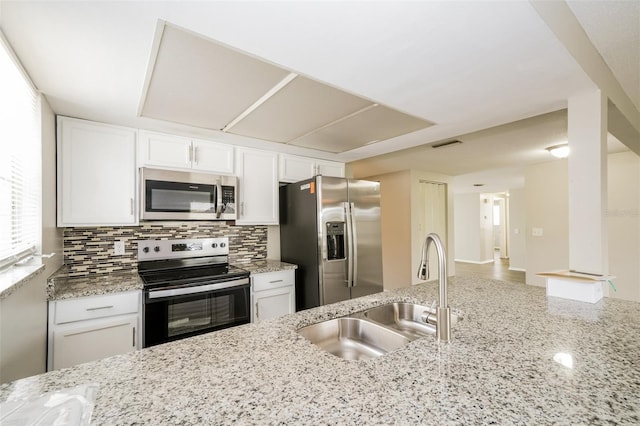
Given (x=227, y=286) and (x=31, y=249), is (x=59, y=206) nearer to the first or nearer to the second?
(x=31, y=249)

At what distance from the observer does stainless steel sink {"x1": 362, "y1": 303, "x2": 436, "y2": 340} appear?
155cm

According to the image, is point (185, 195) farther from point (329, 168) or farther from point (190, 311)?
point (329, 168)

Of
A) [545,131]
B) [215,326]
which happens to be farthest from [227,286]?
[545,131]

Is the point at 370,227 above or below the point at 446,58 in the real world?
below

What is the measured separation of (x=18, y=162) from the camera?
1.36m

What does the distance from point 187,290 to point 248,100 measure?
149 centimetres

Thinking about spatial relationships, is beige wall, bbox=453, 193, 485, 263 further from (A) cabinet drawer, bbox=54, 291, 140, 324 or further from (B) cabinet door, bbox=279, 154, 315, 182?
(A) cabinet drawer, bbox=54, 291, 140, 324

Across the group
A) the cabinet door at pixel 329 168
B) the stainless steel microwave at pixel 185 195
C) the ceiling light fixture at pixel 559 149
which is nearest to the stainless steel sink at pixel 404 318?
the stainless steel microwave at pixel 185 195

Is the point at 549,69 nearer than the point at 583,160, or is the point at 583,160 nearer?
the point at 549,69

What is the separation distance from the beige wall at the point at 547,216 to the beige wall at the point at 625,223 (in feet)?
1.65

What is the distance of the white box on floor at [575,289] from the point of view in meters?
1.57

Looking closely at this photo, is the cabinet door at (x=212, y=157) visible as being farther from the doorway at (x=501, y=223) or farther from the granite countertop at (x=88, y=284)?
the doorway at (x=501, y=223)

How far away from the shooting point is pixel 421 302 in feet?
5.26

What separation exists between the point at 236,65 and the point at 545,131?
10.0ft
